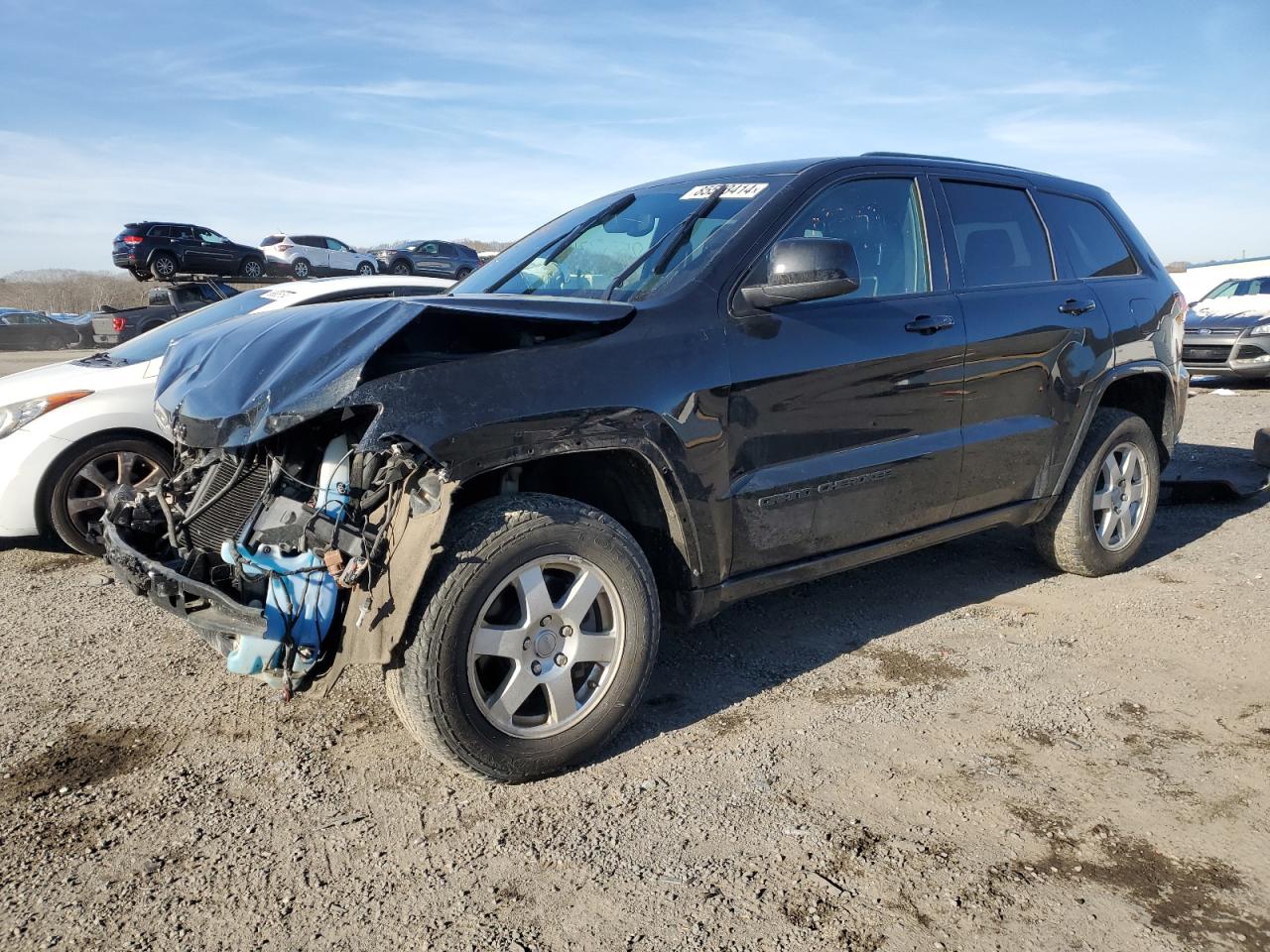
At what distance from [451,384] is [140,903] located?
1.54 metres

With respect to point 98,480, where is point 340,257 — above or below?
above

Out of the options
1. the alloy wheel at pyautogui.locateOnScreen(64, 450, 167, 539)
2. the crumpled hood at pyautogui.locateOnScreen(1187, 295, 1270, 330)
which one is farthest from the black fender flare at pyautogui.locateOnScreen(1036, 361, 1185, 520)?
the crumpled hood at pyautogui.locateOnScreen(1187, 295, 1270, 330)

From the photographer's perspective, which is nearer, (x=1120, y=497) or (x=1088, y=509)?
(x=1088, y=509)

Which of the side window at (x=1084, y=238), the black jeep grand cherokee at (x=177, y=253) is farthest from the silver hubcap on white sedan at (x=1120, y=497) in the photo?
the black jeep grand cherokee at (x=177, y=253)

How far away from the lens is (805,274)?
3.19 m

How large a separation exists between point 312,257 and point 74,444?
25.1 metres

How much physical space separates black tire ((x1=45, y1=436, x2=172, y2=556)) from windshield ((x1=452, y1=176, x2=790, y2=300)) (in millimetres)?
2487

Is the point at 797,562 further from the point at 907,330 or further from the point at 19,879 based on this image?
the point at 19,879

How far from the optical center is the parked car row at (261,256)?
23.1 metres

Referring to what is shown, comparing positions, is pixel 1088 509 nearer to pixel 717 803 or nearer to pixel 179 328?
pixel 717 803

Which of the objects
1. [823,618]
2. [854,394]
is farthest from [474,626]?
[823,618]

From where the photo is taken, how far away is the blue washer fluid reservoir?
2660 millimetres

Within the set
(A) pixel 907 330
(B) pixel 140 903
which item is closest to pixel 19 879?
(B) pixel 140 903

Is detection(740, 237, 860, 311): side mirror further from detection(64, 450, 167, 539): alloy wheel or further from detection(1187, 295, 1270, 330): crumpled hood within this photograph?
detection(1187, 295, 1270, 330): crumpled hood
